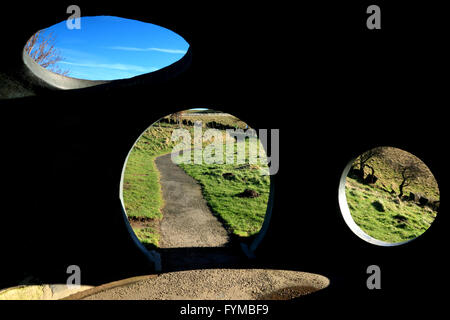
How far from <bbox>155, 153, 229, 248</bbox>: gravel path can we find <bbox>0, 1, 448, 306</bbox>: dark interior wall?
2.68 m

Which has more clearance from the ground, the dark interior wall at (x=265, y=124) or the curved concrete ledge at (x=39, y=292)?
the dark interior wall at (x=265, y=124)

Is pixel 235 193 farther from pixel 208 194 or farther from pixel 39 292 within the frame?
Answer: pixel 39 292

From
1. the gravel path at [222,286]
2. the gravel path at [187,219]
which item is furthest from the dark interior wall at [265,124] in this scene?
the gravel path at [187,219]

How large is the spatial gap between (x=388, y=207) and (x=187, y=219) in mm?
15050

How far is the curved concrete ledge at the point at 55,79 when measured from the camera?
5747mm

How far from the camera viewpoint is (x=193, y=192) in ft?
55.6

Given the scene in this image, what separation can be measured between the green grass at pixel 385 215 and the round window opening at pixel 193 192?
5966 millimetres

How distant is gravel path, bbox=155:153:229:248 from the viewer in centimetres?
966

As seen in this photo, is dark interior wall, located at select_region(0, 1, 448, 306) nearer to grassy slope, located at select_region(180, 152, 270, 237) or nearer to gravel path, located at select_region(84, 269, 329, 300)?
gravel path, located at select_region(84, 269, 329, 300)

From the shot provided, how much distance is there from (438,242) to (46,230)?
9487mm

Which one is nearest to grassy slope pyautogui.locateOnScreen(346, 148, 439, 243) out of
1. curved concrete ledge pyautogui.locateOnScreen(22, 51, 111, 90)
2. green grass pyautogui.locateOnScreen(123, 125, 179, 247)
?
green grass pyautogui.locateOnScreen(123, 125, 179, 247)

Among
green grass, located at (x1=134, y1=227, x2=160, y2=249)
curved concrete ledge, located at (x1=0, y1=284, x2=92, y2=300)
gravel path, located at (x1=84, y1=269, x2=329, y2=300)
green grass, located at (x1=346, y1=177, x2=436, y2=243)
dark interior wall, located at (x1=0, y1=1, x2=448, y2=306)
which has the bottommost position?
green grass, located at (x1=346, y1=177, x2=436, y2=243)

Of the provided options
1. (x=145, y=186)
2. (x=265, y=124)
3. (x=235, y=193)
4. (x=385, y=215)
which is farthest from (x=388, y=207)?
(x=145, y=186)

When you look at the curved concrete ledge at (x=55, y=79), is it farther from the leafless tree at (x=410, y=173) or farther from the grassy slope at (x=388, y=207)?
the leafless tree at (x=410, y=173)
